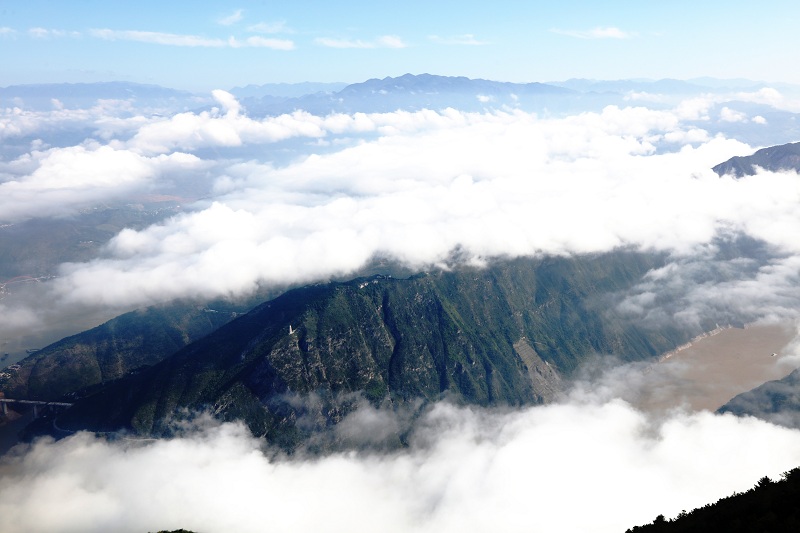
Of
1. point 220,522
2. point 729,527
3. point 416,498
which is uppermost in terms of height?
point 729,527

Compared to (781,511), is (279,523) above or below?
below

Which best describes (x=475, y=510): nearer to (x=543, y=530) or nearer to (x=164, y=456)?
(x=543, y=530)

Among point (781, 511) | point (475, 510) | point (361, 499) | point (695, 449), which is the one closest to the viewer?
point (781, 511)

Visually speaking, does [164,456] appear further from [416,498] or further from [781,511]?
[781,511]

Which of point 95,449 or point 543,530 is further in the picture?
point 95,449

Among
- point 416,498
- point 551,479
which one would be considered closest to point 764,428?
point 551,479

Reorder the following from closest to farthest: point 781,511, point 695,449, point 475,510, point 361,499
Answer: point 781,511 < point 475,510 < point 361,499 < point 695,449
